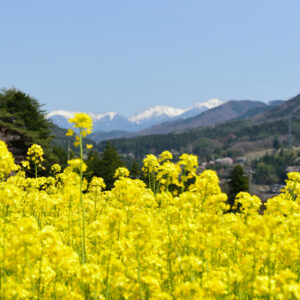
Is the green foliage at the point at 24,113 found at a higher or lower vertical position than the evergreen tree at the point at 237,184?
higher

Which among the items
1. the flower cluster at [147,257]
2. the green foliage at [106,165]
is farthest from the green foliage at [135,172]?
the green foliage at [106,165]

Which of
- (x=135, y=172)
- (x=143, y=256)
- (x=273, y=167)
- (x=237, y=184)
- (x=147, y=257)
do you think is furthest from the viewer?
(x=273, y=167)

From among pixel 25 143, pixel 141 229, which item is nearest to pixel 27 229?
pixel 141 229

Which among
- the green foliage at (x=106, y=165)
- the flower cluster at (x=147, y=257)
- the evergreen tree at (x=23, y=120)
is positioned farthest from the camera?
the green foliage at (x=106, y=165)

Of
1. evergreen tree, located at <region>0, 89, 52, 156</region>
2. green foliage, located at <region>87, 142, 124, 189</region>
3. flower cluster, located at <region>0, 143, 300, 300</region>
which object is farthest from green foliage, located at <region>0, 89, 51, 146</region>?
flower cluster, located at <region>0, 143, 300, 300</region>

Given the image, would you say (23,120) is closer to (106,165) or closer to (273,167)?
(106,165)

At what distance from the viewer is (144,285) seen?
506 centimetres

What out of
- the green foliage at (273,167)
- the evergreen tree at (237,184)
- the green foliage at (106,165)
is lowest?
the green foliage at (273,167)

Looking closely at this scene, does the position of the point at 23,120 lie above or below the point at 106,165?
above

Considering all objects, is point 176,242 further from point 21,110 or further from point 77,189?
point 21,110

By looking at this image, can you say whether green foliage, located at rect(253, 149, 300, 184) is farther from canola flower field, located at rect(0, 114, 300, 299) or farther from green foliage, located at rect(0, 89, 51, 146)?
canola flower field, located at rect(0, 114, 300, 299)

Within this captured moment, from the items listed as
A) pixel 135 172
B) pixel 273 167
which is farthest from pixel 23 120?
pixel 273 167

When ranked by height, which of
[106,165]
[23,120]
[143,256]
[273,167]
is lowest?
[273,167]

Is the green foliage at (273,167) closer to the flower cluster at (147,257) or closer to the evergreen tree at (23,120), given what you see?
the evergreen tree at (23,120)
